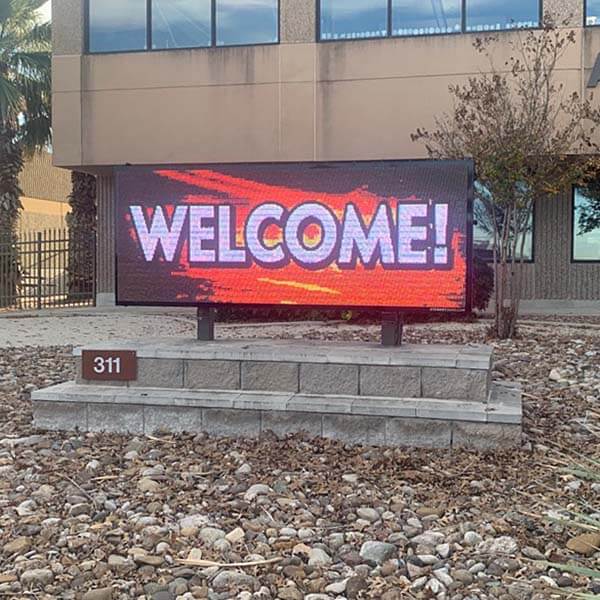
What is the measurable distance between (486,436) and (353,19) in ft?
38.4

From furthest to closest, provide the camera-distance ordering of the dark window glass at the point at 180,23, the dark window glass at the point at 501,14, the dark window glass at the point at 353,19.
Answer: the dark window glass at the point at 180,23 → the dark window glass at the point at 353,19 → the dark window glass at the point at 501,14

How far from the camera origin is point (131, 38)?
1552 centimetres

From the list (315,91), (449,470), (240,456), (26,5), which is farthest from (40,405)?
(26,5)

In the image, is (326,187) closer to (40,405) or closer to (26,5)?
(40,405)

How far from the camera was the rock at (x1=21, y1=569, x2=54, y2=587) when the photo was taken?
3064 millimetres

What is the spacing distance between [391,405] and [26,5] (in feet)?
70.8

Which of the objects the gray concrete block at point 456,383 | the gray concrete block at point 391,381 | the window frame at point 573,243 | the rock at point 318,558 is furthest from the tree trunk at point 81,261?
the rock at point 318,558

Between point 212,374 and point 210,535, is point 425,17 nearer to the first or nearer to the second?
point 212,374

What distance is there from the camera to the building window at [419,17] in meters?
14.0

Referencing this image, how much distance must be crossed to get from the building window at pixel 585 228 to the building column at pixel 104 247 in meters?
9.74

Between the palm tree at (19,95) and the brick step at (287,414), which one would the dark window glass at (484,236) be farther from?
the palm tree at (19,95)

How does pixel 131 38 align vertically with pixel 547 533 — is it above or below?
above

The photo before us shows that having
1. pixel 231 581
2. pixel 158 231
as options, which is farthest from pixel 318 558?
pixel 158 231

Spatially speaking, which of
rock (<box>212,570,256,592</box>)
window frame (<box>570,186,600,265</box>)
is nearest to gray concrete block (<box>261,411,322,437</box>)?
rock (<box>212,570,256,592</box>)
